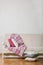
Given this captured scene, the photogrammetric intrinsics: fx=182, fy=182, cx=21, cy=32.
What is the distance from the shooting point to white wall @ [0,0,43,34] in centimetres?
331

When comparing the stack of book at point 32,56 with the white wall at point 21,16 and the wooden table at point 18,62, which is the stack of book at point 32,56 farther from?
the white wall at point 21,16

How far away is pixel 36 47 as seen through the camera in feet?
10.4

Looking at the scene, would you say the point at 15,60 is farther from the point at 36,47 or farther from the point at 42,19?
the point at 42,19

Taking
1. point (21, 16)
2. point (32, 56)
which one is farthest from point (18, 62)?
point (21, 16)

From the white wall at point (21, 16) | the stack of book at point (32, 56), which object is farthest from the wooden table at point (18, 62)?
the white wall at point (21, 16)

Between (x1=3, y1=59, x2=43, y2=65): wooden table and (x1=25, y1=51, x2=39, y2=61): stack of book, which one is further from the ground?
(x1=25, y1=51, x2=39, y2=61): stack of book

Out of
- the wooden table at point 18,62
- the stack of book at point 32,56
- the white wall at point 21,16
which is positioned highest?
the white wall at point 21,16

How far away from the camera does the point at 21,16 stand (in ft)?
11.0

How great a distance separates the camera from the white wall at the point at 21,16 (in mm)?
3312

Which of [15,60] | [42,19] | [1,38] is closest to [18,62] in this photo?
[15,60]

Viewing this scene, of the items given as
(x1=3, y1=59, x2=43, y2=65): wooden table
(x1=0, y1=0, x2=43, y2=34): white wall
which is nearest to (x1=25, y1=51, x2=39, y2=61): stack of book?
(x1=3, y1=59, x2=43, y2=65): wooden table

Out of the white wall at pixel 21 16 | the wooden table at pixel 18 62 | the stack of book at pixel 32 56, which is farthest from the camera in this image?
the white wall at pixel 21 16

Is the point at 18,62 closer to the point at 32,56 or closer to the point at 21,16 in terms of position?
the point at 32,56

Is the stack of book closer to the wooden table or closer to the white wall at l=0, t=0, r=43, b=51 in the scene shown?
the wooden table
